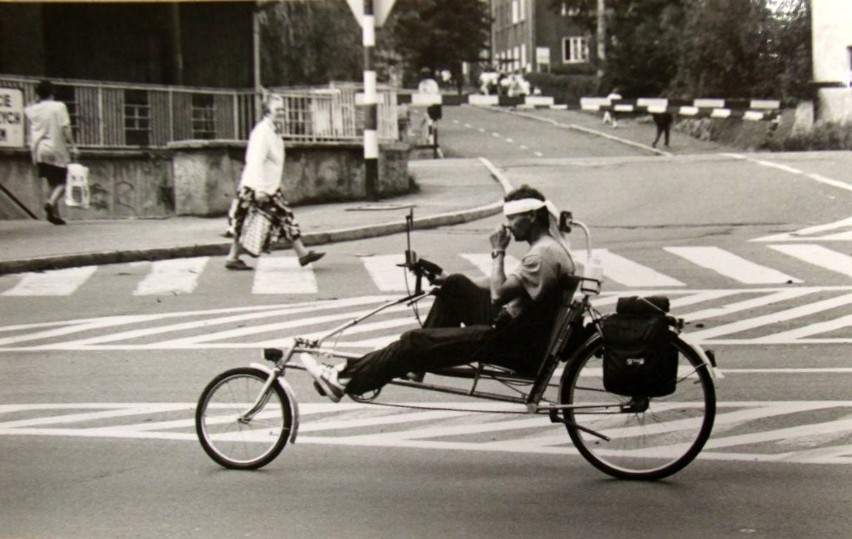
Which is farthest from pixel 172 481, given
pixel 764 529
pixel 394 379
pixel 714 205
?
pixel 714 205

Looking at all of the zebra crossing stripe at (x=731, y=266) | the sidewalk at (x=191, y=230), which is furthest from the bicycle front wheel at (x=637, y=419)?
the sidewalk at (x=191, y=230)

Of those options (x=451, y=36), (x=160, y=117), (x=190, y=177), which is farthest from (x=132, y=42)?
(x=451, y=36)

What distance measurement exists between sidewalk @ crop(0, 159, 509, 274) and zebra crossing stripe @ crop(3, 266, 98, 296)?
1.03 ft

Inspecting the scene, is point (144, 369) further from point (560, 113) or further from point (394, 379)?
point (560, 113)

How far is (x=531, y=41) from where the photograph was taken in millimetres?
95812

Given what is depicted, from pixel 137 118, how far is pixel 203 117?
1.59 meters

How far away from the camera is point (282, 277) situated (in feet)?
50.8

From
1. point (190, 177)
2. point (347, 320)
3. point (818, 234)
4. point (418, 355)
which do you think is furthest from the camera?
point (190, 177)

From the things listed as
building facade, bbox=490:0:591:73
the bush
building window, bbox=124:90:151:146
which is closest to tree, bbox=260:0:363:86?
building window, bbox=124:90:151:146

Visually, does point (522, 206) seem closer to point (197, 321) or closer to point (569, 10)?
point (197, 321)

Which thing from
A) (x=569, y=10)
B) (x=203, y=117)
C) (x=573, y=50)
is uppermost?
(x=569, y=10)

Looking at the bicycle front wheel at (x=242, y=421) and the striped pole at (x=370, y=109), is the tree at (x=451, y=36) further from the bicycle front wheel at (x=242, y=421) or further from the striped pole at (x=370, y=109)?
the bicycle front wheel at (x=242, y=421)

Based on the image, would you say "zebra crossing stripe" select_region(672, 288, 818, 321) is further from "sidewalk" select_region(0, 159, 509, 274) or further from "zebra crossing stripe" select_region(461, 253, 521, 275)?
"sidewalk" select_region(0, 159, 509, 274)

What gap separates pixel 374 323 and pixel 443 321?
4.93 metres
